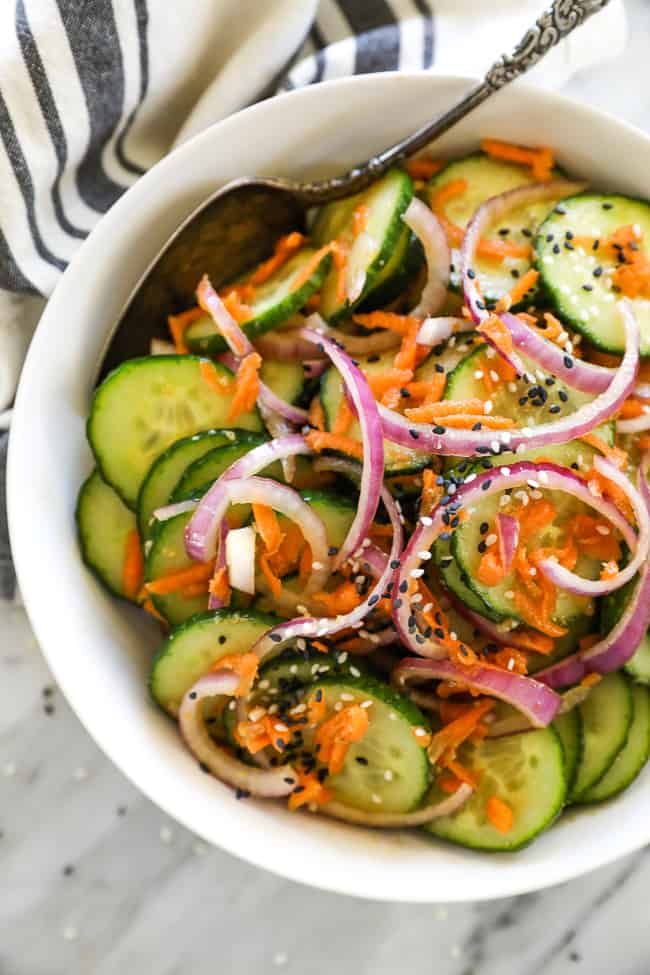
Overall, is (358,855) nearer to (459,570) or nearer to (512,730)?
(512,730)

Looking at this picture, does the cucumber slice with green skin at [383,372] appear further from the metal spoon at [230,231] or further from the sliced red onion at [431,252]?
the metal spoon at [230,231]

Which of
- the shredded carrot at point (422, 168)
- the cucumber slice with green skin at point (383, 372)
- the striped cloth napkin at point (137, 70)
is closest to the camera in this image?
the cucumber slice with green skin at point (383, 372)

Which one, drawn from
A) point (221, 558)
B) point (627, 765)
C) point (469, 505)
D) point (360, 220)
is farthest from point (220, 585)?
point (627, 765)

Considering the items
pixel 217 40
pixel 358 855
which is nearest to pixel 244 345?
pixel 217 40

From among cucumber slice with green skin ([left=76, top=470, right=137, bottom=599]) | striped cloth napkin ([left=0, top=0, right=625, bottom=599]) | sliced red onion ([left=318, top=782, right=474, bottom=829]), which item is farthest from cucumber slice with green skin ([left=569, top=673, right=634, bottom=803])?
striped cloth napkin ([left=0, top=0, right=625, bottom=599])

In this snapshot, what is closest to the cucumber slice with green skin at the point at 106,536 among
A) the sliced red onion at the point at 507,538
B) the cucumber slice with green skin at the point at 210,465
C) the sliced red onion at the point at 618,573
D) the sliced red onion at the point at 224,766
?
the cucumber slice with green skin at the point at 210,465

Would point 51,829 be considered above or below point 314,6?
below

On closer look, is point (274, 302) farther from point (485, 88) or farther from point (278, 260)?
point (485, 88)
